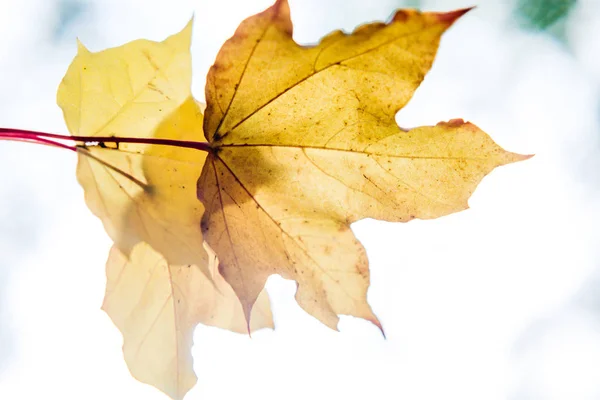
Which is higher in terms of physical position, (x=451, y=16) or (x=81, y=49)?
(x=81, y=49)

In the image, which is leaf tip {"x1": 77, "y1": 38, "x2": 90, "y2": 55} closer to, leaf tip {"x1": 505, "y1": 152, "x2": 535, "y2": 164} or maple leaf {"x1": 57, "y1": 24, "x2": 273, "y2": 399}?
maple leaf {"x1": 57, "y1": 24, "x2": 273, "y2": 399}

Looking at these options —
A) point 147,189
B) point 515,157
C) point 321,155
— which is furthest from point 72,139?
point 515,157

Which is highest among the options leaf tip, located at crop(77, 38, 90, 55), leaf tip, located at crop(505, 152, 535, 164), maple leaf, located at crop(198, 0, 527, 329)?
leaf tip, located at crop(77, 38, 90, 55)

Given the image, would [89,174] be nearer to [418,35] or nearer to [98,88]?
[98,88]

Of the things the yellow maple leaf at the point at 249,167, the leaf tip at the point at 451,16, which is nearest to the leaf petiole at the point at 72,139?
the yellow maple leaf at the point at 249,167

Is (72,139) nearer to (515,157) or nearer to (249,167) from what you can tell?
(249,167)

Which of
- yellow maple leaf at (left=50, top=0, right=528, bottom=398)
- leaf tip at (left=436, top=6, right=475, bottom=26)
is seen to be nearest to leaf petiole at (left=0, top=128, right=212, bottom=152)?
yellow maple leaf at (left=50, top=0, right=528, bottom=398)

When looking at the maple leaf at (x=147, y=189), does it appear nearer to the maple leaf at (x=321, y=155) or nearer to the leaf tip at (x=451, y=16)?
the maple leaf at (x=321, y=155)
